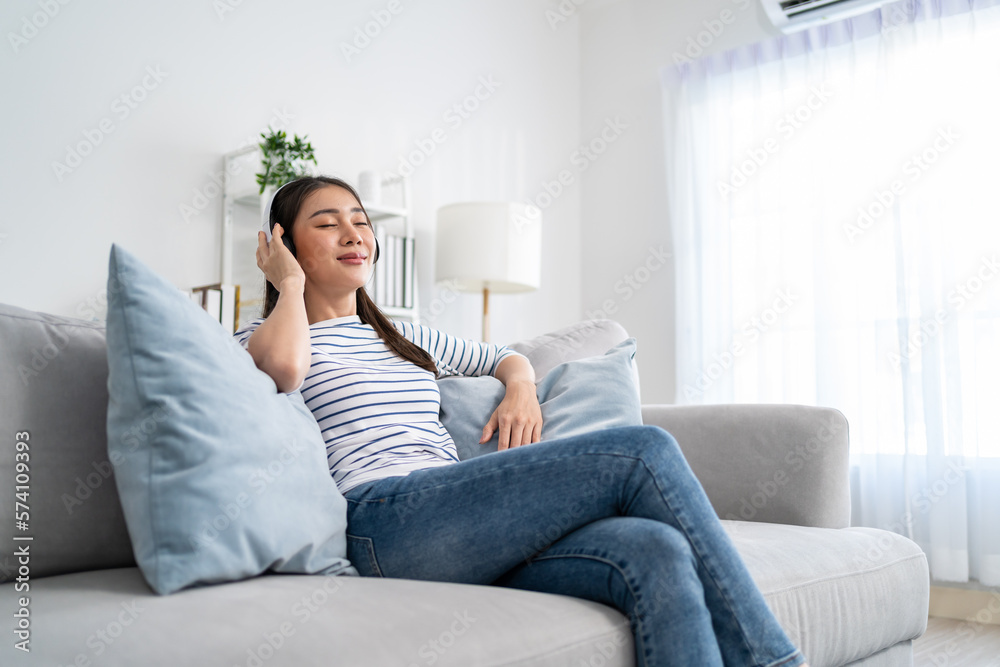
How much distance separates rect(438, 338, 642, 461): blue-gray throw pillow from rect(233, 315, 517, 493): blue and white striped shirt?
0.19ft

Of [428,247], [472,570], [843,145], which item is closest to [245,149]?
[428,247]

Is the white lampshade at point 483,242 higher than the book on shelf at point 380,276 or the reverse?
higher

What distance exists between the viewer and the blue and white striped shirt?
1.31 meters

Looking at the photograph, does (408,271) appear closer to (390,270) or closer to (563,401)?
(390,270)

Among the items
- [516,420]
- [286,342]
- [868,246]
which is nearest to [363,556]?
[286,342]

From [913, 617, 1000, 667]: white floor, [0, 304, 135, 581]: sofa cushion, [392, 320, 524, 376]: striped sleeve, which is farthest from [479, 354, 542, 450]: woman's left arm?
[913, 617, 1000, 667]: white floor

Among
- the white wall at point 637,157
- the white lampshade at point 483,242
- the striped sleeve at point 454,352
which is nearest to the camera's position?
the striped sleeve at point 454,352

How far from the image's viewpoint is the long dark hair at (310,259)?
1564mm

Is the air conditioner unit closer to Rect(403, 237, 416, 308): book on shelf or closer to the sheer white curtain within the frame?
the sheer white curtain

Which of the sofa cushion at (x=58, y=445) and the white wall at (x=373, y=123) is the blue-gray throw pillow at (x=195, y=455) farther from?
the white wall at (x=373, y=123)

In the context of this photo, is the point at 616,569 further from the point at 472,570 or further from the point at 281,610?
the point at 281,610

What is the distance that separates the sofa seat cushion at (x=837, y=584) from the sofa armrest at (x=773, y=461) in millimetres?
69

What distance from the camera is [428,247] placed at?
3.44m

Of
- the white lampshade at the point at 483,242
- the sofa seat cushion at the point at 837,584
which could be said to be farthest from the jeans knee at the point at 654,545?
the white lampshade at the point at 483,242
